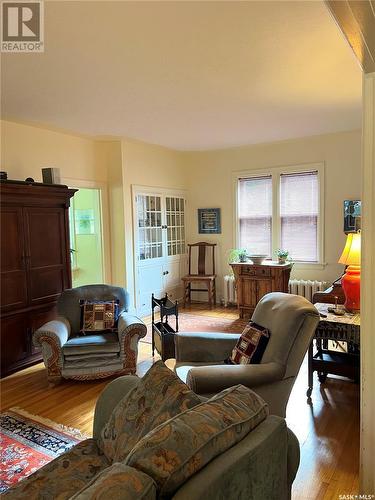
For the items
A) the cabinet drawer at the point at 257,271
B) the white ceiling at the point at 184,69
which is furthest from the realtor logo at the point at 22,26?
the cabinet drawer at the point at 257,271

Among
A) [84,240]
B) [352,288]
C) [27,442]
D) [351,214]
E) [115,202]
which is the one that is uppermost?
[115,202]

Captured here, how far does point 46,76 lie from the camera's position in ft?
9.63

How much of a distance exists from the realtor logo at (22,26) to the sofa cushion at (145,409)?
6.99 ft

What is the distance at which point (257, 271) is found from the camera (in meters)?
5.35

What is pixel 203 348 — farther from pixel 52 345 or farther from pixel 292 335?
pixel 52 345

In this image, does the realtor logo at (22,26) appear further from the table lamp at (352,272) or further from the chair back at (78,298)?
the table lamp at (352,272)

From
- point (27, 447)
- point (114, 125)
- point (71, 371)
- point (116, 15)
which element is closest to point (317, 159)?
point (114, 125)

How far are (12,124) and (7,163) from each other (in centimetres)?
46

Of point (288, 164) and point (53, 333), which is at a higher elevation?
point (288, 164)

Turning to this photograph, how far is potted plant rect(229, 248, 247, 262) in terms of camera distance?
18.6 ft

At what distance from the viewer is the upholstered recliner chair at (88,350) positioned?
322cm

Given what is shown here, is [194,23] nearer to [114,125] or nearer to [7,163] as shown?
[114,125]

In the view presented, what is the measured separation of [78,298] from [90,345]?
644mm

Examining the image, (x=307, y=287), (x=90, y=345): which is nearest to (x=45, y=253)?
(x=90, y=345)
